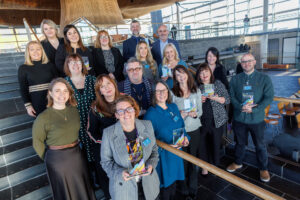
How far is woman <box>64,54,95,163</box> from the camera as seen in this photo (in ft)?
7.50

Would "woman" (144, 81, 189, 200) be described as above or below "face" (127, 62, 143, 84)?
below

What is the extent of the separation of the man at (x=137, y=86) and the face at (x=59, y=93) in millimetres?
691

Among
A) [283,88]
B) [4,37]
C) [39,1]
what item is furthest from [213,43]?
[4,37]

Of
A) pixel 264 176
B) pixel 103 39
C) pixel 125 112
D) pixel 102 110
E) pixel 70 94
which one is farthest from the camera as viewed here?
pixel 103 39

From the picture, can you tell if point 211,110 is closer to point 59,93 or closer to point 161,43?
point 161,43

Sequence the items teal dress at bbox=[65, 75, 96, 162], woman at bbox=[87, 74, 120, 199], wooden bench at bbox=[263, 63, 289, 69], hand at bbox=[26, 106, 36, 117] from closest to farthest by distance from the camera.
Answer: woman at bbox=[87, 74, 120, 199] → teal dress at bbox=[65, 75, 96, 162] → hand at bbox=[26, 106, 36, 117] → wooden bench at bbox=[263, 63, 289, 69]

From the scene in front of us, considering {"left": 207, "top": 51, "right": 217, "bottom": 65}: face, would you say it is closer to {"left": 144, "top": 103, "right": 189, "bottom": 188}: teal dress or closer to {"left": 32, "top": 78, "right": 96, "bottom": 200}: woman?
{"left": 144, "top": 103, "right": 189, "bottom": 188}: teal dress

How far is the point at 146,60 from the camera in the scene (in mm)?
3029

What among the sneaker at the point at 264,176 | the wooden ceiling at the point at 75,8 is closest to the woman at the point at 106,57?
the sneaker at the point at 264,176

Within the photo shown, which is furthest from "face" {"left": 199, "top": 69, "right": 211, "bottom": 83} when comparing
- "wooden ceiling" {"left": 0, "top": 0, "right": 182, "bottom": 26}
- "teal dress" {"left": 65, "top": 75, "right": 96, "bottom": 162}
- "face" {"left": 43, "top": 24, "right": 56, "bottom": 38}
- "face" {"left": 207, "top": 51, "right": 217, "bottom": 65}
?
"wooden ceiling" {"left": 0, "top": 0, "right": 182, "bottom": 26}

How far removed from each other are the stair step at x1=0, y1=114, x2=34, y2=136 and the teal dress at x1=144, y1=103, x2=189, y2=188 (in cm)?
237

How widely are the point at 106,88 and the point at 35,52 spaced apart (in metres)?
1.23

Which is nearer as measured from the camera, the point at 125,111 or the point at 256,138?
the point at 125,111

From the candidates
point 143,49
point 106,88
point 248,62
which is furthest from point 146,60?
point 248,62
